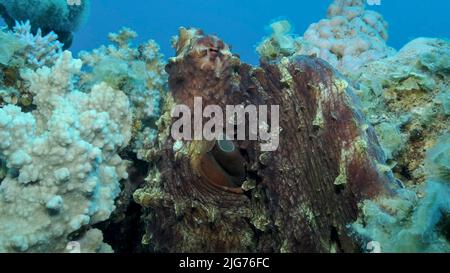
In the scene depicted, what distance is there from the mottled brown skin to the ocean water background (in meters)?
96.6

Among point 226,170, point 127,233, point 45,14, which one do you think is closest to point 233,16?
point 45,14

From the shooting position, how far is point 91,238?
2213 mm

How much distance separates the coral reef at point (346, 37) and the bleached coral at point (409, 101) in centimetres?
65

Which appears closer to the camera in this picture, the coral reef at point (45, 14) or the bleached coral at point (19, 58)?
the bleached coral at point (19, 58)

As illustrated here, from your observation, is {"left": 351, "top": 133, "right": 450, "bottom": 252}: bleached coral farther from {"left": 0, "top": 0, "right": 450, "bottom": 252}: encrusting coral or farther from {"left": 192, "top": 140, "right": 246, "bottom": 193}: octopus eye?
{"left": 192, "top": 140, "right": 246, "bottom": 193}: octopus eye

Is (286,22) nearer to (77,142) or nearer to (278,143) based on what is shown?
(278,143)

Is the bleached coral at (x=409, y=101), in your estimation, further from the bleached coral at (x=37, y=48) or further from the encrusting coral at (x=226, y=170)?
the bleached coral at (x=37, y=48)

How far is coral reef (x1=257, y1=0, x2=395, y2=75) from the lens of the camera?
14.0 ft

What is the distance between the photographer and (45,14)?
6.66 metres

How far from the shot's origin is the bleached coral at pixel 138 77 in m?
2.88

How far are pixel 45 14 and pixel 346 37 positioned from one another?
17.5 ft

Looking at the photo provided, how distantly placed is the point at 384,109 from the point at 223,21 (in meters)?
139

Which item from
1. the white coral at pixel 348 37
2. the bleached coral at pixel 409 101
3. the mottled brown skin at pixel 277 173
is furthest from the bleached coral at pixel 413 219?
the white coral at pixel 348 37

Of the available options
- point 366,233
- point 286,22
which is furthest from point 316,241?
point 286,22
